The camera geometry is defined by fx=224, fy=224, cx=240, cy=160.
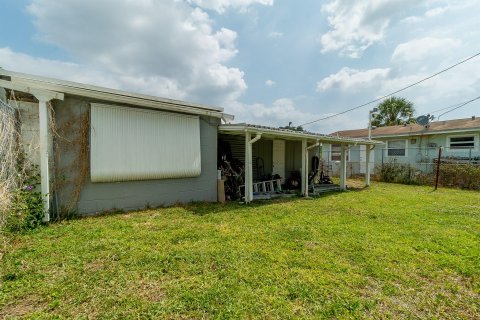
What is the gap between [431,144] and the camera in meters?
13.9

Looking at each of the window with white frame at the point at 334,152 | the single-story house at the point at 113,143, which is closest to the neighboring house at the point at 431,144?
the window with white frame at the point at 334,152

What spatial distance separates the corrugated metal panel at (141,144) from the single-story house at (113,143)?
0.06ft

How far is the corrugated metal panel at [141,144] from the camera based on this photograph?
16.4ft

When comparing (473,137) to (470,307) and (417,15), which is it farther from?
(470,307)

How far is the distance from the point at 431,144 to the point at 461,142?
1.36m

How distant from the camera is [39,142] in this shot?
4.38 m

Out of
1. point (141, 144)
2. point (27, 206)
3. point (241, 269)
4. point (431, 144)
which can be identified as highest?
point (431, 144)

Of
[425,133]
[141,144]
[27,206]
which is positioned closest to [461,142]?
[425,133]

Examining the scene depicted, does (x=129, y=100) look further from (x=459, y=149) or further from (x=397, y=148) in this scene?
(x=459, y=149)

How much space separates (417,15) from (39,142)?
39.9 feet

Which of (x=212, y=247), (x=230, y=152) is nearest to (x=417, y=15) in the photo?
(x=230, y=152)

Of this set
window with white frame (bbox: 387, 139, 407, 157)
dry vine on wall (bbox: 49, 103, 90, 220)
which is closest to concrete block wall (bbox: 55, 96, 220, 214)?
dry vine on wall (bbox: 49, 103, 90, 220)

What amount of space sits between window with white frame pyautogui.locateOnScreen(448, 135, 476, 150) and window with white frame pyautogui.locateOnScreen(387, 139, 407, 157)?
7.29 feet

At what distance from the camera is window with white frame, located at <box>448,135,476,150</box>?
40.6 feet
